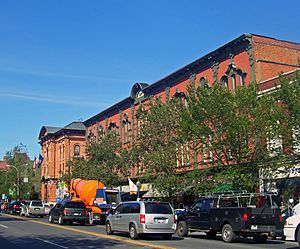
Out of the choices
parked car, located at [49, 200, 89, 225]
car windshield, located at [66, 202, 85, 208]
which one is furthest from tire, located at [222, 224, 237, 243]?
car windshield, located at [66, 202, 85, 208]

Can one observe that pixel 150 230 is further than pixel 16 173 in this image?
No

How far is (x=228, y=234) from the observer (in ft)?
62.9

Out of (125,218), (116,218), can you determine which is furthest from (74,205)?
(125,218)

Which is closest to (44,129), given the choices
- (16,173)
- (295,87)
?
(16,173)

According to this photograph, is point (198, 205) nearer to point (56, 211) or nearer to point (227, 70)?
point (56, 211)

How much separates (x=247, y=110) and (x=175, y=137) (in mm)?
8471

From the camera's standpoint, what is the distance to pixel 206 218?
67.6 ft

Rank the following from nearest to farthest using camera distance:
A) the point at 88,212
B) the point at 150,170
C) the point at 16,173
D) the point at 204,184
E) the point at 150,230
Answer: the point at 150,230 < the point at 204,184 < the point at 88,212 < the point at 150,170 < the point at 16,173

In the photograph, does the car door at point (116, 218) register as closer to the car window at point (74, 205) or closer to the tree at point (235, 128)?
the tree at point (235, 128)

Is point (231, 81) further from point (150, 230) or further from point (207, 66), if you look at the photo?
point (150, 230)

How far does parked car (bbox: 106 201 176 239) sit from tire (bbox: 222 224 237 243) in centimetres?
216

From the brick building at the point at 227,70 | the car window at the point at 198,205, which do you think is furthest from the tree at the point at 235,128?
the car window at the point at 198,205

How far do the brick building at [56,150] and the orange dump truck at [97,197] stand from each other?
34.6 metres

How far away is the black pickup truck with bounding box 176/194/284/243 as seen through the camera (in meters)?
18.7
